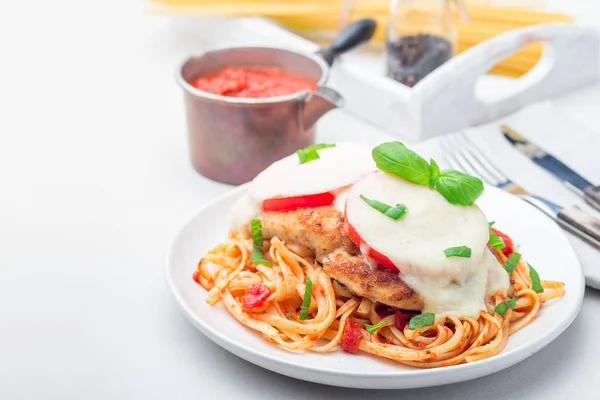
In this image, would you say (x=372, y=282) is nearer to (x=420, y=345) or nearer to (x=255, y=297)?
(x=420, y=345)

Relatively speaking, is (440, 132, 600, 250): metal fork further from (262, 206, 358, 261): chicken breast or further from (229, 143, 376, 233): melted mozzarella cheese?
(262, 206, 358, 261): chicken breast

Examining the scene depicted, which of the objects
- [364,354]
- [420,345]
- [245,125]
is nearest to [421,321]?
[420,345]

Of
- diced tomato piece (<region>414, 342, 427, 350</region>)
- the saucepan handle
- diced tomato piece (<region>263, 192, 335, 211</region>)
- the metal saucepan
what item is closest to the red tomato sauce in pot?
the metal saucepan

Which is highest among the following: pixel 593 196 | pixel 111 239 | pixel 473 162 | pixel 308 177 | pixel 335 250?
pixel 308 177

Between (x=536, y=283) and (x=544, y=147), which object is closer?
(x=536, y=283)

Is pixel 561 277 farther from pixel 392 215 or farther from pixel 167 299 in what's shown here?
pixel 167 299

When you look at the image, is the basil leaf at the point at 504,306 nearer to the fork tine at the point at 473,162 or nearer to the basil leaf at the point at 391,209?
the basil leaf at the point at 391,209
